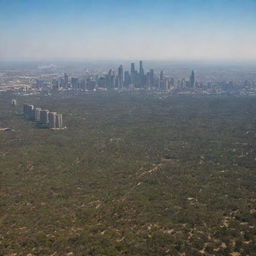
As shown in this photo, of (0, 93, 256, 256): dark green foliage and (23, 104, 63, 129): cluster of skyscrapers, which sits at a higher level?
(23, 104, 63, 129): cluster of skyscrapers

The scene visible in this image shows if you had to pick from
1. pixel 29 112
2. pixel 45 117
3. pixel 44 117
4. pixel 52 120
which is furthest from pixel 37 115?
pixel 52 120

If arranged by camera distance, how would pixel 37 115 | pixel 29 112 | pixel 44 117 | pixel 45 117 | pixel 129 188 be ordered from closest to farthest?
pixel 129 188, pixel 45 117, pixel 44 117, pixel 37 115, pixel 29 112

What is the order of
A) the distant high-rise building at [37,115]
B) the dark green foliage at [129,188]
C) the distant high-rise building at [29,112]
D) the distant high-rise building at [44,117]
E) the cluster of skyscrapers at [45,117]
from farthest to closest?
the distant high-rise building at [29,112]
the distant high-rise building at [37,115]
the distant high-rise building at [44,117]
the cluster of skyscrapers at [45,117]
the dark green foliage at [129,188]

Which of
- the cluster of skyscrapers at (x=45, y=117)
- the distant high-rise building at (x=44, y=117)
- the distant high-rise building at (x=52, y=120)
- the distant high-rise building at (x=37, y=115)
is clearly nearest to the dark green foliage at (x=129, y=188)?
the cluster of skyscrapers at (x=45, y=117)

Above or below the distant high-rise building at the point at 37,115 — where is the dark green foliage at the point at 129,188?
below

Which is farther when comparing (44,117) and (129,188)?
(44,117)

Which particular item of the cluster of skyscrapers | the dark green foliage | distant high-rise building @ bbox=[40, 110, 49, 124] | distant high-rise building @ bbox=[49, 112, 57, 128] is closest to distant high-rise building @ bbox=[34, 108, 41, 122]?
the cluster of skyscrapers

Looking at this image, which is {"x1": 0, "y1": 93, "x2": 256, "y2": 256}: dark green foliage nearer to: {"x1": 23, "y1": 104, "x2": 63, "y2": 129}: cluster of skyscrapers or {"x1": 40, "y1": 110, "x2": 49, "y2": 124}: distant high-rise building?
{"x1": 23, "y1": 104, "x2": 63, "y2": 129}: cluster of skyscrapers

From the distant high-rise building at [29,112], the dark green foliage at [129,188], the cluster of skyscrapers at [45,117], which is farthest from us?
the distant high-rise building at [29,112]

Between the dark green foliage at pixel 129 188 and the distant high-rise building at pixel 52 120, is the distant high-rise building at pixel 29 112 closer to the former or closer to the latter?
the dark green foliage at pixel 129 188

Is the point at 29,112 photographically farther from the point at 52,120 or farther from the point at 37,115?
the point at 52,120
